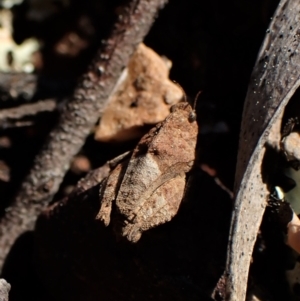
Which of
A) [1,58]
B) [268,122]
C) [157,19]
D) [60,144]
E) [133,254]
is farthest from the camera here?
[1,58]

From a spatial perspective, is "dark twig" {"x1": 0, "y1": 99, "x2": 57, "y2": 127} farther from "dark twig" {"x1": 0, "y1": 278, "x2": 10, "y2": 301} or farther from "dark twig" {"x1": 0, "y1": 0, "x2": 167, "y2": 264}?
"dark twig" {"x1": 0, "y1": 278, "x2": 10, "y2": 301}

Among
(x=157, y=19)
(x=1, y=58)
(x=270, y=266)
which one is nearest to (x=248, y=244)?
(x=270, y=266)

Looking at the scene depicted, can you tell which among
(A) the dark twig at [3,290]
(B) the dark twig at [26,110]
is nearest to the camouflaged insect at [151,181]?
(A) the dark twig at [3,290]

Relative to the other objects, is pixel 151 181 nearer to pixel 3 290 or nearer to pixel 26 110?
pixel 3 290

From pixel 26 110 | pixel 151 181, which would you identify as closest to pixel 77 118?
pixel 26 110

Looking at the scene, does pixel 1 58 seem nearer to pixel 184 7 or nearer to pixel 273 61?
pixel 184 7

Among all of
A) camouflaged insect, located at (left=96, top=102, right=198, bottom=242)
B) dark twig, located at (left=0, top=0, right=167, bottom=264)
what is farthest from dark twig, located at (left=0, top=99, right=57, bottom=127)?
camouflaged insect, located at (left=96, top=102, right=198, bottom=242)

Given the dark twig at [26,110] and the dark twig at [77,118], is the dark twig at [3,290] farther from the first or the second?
the dark twig at [26,110]
